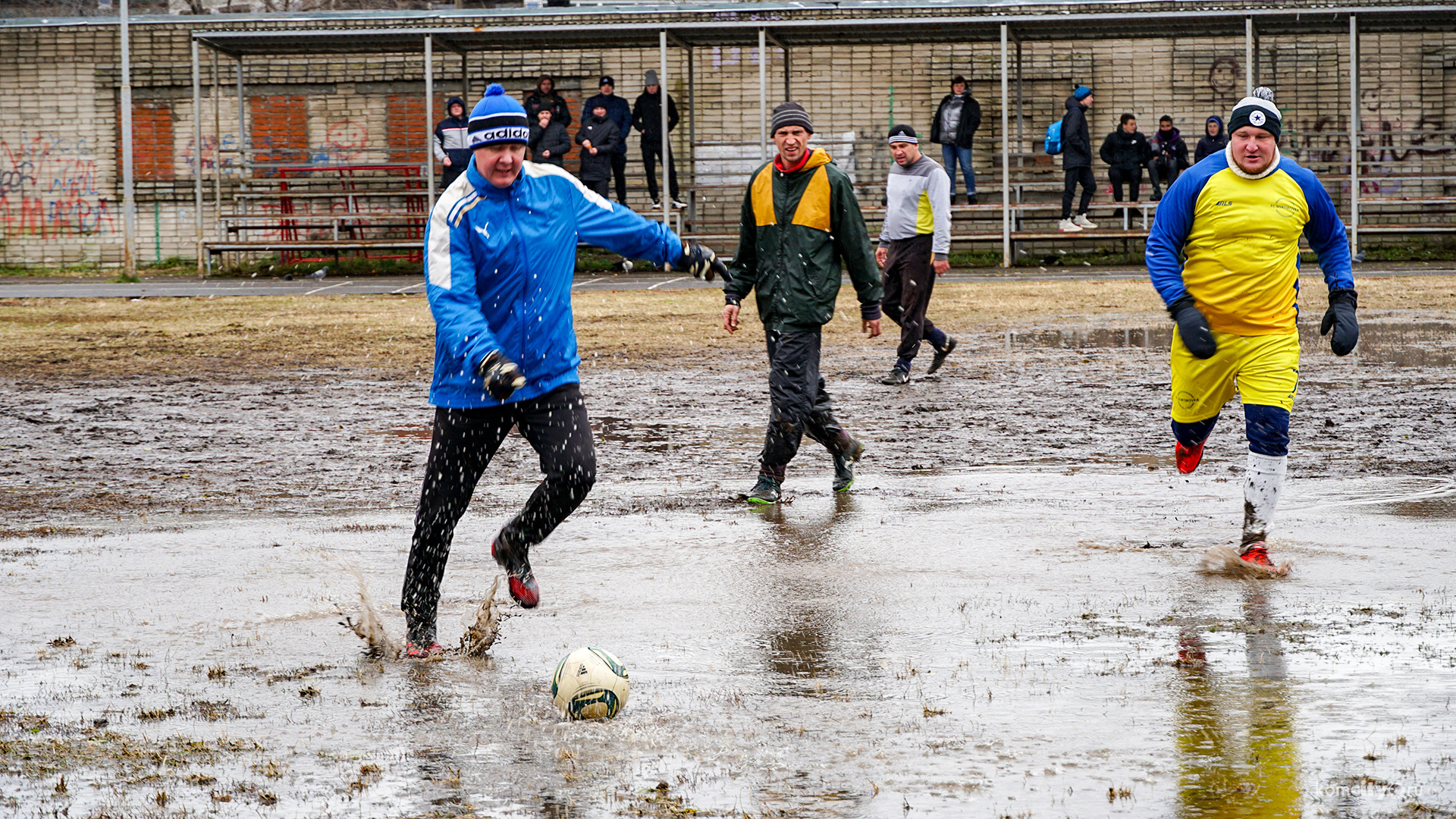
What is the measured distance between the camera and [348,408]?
37.1 feet

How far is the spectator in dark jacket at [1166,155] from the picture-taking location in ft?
77.0

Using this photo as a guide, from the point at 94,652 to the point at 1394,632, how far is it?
4.24m

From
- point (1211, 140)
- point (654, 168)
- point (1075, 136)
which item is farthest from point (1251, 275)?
point (654, 168)

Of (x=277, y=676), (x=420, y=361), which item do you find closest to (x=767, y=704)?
(x=277, y=676)

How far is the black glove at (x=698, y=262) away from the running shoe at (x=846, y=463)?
84.6 inches

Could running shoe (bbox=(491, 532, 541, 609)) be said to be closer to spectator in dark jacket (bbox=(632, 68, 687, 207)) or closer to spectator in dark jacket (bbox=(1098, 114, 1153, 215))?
spectator in dark jacket (bbox=(632, 68, 687, 207))

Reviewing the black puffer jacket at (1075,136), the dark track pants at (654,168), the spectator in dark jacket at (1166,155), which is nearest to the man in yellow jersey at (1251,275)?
the black puffer jacket at (1075,136)

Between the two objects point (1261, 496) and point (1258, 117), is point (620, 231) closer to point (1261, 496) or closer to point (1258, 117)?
point (1258, 117)

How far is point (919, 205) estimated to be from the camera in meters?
12.3

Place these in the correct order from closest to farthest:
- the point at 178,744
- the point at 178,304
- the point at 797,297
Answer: the point at 178,744
the point at 797,297
the point at 178,304

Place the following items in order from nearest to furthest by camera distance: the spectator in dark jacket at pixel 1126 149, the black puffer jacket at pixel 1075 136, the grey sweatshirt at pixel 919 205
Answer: the grey sweatshirt at pixel 919 205, the black puffer jacket at pixel 1075 136, the spectator in dark jacket at pixel 1126 149

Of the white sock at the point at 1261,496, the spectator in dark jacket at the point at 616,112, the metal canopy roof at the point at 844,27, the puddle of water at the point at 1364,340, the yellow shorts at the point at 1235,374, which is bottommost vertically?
the white sock at the point at 1261,496

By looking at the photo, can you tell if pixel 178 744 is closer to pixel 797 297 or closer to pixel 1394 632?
pixel 1394 632

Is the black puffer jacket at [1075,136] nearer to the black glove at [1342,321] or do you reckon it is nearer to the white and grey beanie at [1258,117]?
the black glove at [1342,321]
